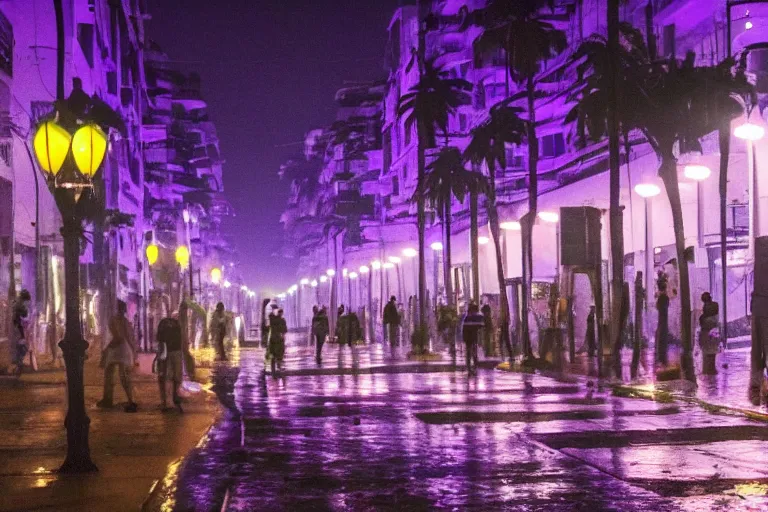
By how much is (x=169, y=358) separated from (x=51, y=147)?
7617 millimetres

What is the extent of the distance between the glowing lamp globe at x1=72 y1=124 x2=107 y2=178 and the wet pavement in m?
3.24

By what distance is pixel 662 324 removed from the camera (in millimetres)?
26359

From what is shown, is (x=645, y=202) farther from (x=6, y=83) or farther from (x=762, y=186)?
(x=6, y=83)

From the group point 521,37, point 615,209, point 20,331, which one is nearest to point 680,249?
point 615,209

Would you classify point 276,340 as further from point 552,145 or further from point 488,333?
point 552,145

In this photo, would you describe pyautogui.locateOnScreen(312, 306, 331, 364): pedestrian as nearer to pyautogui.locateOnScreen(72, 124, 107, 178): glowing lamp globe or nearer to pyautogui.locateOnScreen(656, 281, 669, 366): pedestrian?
pyautogui.locateOnScreen(656, 281, 669, 366): pedestrian

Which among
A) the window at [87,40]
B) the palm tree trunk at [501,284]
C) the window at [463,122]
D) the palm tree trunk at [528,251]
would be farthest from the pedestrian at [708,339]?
the window at [463,122]

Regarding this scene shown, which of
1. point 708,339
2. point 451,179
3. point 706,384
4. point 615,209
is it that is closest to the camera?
point 706,384

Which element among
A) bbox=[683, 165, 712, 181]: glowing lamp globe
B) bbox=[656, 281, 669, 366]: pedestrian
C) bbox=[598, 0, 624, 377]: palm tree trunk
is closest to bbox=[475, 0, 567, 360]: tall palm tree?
bbox=[683, 165, 712, 181]: glowing lamp globe

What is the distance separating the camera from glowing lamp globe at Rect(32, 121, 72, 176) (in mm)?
12078

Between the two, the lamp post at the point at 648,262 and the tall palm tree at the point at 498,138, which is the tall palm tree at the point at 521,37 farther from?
the lamp post at the point at 648,262

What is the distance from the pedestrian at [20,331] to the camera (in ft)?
86.9

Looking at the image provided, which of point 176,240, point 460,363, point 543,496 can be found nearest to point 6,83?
point 460,363

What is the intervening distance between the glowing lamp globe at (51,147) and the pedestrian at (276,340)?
17.1m
